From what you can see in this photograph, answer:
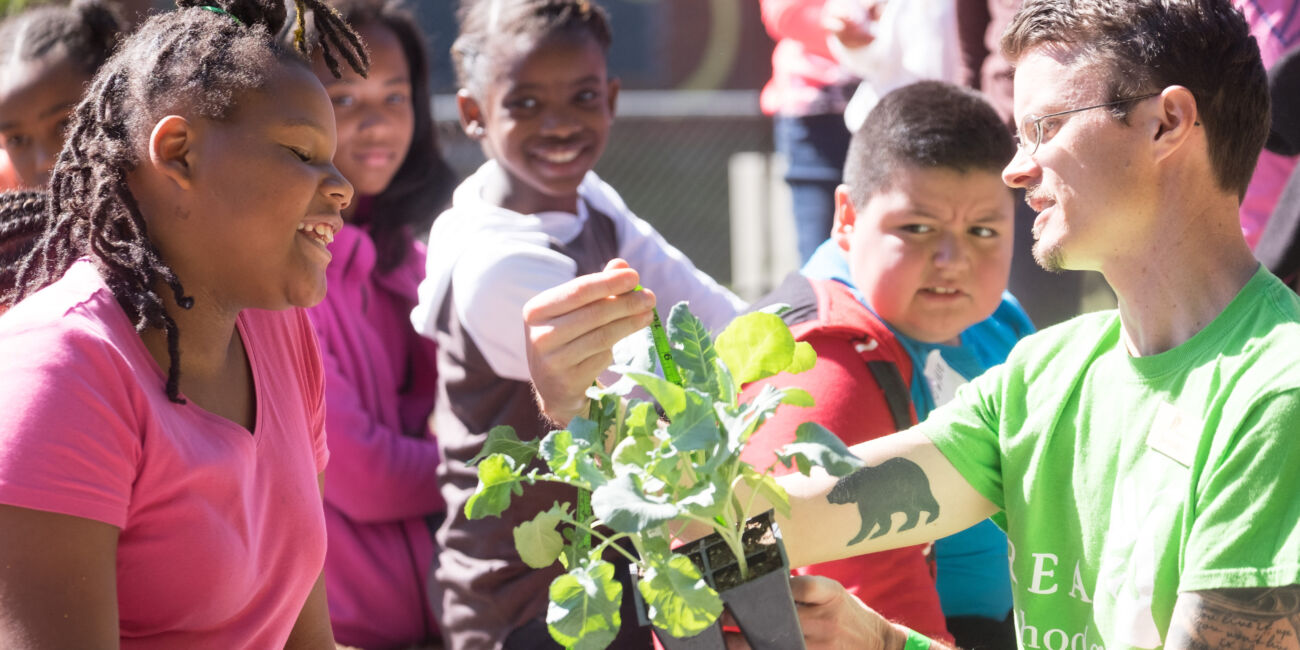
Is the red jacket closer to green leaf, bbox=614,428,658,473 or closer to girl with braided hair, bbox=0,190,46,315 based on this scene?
green leaf, bbox=614,428,658,473

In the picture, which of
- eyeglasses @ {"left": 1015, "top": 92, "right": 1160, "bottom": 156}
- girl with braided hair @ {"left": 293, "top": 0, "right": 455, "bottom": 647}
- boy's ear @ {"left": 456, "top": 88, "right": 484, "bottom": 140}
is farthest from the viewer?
boy's ear @ {"left": 456, "top": 88, "right": 484, "bottom": 140}

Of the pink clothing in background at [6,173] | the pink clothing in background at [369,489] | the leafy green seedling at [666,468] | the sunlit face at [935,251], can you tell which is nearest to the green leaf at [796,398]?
the leafy green seedling at [666,468]

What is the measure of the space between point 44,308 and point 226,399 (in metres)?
0.29

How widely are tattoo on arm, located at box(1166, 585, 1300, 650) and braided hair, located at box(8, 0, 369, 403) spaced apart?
1241mm

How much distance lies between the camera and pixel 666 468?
4.31 ft

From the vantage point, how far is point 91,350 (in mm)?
1409

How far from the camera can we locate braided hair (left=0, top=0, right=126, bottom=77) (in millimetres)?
2975

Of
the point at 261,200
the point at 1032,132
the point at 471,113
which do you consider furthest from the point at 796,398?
the point at 471,113

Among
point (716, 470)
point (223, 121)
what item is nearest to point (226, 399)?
point (223, 121)

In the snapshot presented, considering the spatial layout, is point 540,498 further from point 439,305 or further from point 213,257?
point 213,257

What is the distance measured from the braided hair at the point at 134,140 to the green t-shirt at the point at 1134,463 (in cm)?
110

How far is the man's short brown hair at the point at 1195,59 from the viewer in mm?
1596

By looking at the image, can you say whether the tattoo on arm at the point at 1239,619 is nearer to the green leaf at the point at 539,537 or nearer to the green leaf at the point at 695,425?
the green leaf at the point at 695,425

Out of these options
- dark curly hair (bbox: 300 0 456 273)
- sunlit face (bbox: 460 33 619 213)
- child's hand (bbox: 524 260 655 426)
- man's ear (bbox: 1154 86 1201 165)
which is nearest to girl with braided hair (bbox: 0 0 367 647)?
child's hand (bbox: 524 260 655 426)
